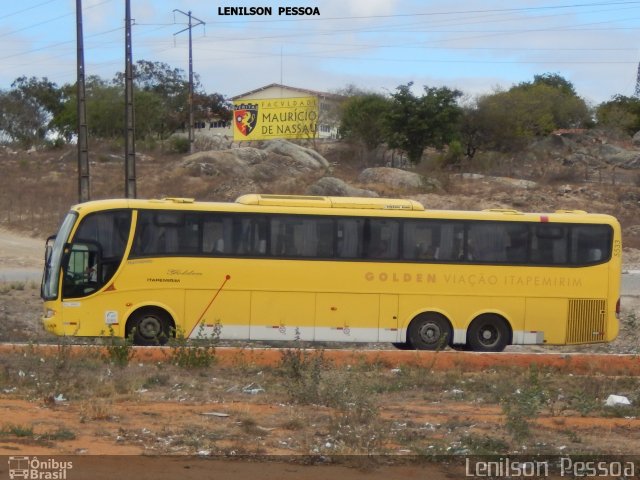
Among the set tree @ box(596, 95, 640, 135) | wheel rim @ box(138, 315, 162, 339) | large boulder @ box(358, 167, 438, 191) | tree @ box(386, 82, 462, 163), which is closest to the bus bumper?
wheel rim @ box(138, 315, 162, 339)

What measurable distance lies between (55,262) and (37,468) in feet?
33.7

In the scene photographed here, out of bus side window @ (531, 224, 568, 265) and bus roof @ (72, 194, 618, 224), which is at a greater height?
bus roof @ (72, 194, 618, 224)

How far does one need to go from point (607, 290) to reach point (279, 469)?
1191 centimetres

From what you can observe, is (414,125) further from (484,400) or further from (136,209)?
(484,400)

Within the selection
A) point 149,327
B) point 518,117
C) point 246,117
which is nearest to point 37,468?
point 149,327

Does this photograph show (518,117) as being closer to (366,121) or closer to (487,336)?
(366,121)

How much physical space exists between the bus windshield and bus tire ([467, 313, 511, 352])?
7.72 meters

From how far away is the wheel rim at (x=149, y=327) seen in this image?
17672mm

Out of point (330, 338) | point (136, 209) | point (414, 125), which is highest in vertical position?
point (414, 125)

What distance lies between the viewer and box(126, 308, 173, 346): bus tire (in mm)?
17625

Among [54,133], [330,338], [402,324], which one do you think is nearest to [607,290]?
[402,324]

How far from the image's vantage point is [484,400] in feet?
39.9

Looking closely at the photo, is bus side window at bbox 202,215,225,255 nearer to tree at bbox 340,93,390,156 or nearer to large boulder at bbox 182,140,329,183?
large boulder at bbox 182,140,329,183

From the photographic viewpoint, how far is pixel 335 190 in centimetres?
4191
